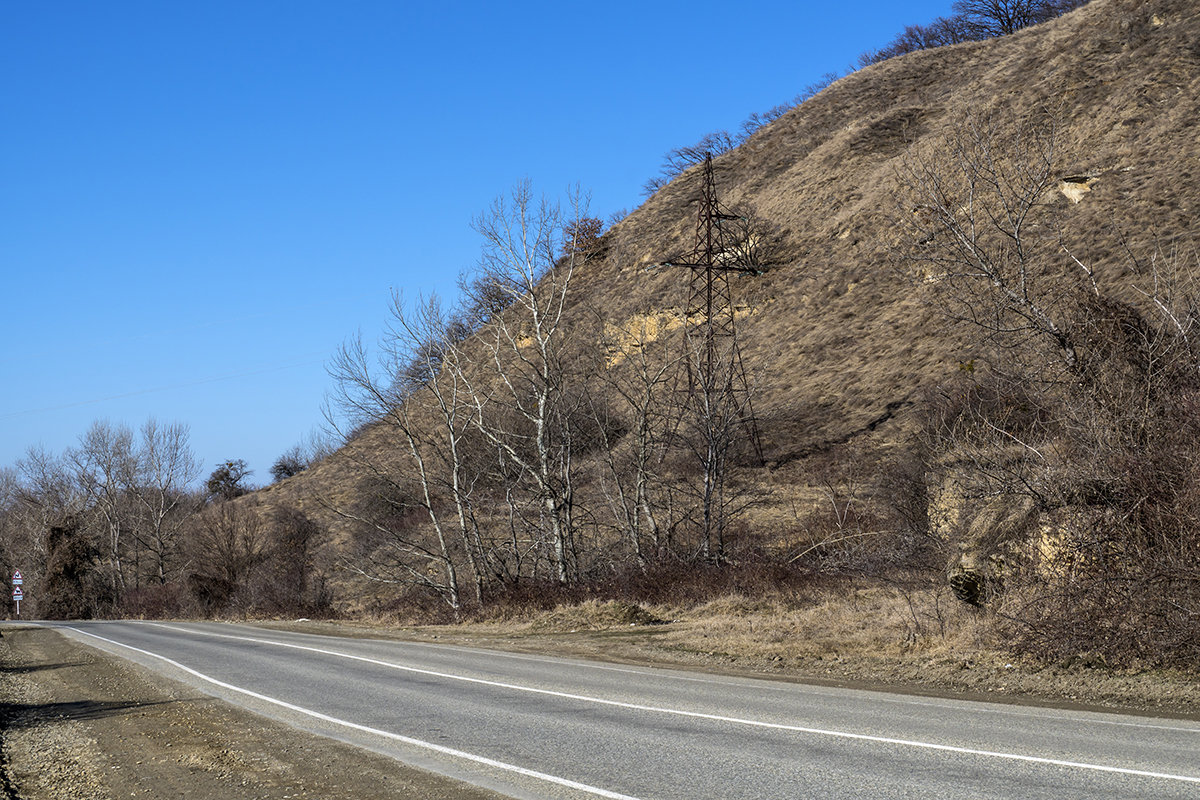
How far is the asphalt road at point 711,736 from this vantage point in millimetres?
6844

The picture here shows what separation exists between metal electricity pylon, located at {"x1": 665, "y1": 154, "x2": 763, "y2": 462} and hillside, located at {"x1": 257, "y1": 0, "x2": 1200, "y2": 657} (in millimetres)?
1134

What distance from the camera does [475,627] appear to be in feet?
78.7

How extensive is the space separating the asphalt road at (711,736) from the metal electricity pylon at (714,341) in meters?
12.8

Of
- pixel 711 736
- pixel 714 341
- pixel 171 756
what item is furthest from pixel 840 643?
pixel 714 341

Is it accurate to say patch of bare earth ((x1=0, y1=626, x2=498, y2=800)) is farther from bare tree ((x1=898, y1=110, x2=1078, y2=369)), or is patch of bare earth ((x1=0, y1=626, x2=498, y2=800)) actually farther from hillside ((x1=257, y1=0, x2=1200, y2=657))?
bare tree ((x1=898, y1=110, x2=1078, y2=369))

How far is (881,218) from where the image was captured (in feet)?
158

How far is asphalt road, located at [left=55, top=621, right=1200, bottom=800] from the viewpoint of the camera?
6.84 metres

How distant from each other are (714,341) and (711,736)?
36031mm

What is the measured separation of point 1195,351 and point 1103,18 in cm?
4540

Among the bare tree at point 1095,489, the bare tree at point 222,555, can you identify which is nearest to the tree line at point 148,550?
the bare tree at point 222,555

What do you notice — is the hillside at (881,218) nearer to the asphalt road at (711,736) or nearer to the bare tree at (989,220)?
the bare tree at (989,220)

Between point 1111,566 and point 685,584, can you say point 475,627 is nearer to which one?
point 685,584

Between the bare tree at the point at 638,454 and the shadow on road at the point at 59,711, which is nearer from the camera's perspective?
the shadow on road at the point at 59,711

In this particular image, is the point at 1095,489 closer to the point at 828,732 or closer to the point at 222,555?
the point at 828,732
